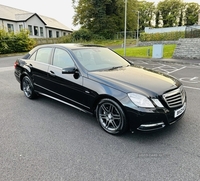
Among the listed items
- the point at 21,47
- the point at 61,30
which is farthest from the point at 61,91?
the point at 61,30

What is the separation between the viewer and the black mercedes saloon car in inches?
116

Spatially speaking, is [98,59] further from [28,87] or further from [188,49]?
[188,49]

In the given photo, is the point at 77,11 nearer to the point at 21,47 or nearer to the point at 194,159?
the point at 21,47

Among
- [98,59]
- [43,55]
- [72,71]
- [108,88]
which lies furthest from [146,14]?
[108,88]

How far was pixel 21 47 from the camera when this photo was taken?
22.6 m

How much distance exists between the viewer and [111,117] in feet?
10.9

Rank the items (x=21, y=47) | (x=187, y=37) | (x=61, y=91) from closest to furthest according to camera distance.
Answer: (x=61, y=91)
(x=187, y=37)
(x=21, y=47)

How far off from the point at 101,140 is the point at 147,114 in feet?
3.00

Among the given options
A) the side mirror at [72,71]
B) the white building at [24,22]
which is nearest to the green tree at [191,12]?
the white building at [24,22]

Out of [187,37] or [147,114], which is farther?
[187,37]

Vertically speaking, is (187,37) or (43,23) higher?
(43,23)

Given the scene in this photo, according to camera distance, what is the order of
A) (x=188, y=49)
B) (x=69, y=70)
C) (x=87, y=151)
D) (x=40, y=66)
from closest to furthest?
(x=87, y=151) < (x=69, y=70) < (x=40, y=66) < (x=188, y=49)

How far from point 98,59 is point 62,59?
2.66 ft

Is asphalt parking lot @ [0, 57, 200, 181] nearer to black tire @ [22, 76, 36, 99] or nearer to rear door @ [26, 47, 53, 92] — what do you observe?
rear door @ [26, 47, 53, 92]
